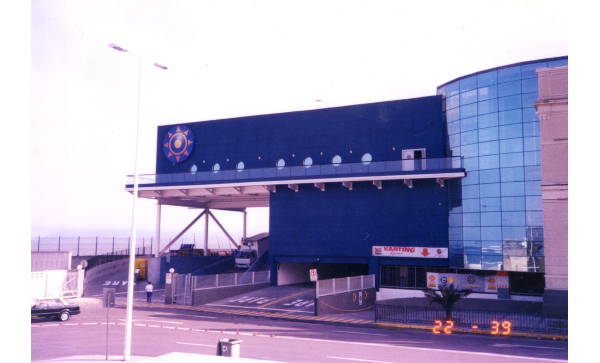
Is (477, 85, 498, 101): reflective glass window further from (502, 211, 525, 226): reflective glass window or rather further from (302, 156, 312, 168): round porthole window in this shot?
(302, 156, 312, 168): round porthole window

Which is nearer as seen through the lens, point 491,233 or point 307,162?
point 491,233

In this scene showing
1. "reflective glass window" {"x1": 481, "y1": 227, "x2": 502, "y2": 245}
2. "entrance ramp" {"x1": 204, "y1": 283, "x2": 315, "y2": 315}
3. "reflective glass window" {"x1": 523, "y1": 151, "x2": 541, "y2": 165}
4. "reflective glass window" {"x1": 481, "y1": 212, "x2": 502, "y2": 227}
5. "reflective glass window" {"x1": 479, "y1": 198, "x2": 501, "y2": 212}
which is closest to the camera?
"entrance ramp" {"x1": 204, "y1": 283, "x2": 315, "y2": 315}

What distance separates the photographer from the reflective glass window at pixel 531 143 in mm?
33062

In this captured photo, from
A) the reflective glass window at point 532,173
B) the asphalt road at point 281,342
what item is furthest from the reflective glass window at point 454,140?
the asphalt road at point 281,342

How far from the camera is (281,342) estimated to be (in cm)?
2078

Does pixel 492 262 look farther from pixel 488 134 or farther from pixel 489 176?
pixel 488 134

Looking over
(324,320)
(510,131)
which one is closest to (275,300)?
(324,320)

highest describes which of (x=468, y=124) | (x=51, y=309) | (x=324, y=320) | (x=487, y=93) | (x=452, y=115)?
(x=487, y=93)

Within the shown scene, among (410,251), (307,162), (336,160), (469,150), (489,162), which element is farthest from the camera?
(307,162)

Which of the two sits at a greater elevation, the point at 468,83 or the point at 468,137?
the point at 468,83

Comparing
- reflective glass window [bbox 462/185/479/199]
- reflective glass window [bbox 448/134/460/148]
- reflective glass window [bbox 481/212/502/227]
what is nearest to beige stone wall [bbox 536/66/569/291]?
reflective glass window [bbox 481/212/502/227]

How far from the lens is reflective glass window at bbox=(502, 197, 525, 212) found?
33344 millimetres

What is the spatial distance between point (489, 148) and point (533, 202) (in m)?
4.99

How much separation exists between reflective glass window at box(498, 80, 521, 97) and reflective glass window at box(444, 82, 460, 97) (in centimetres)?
373
